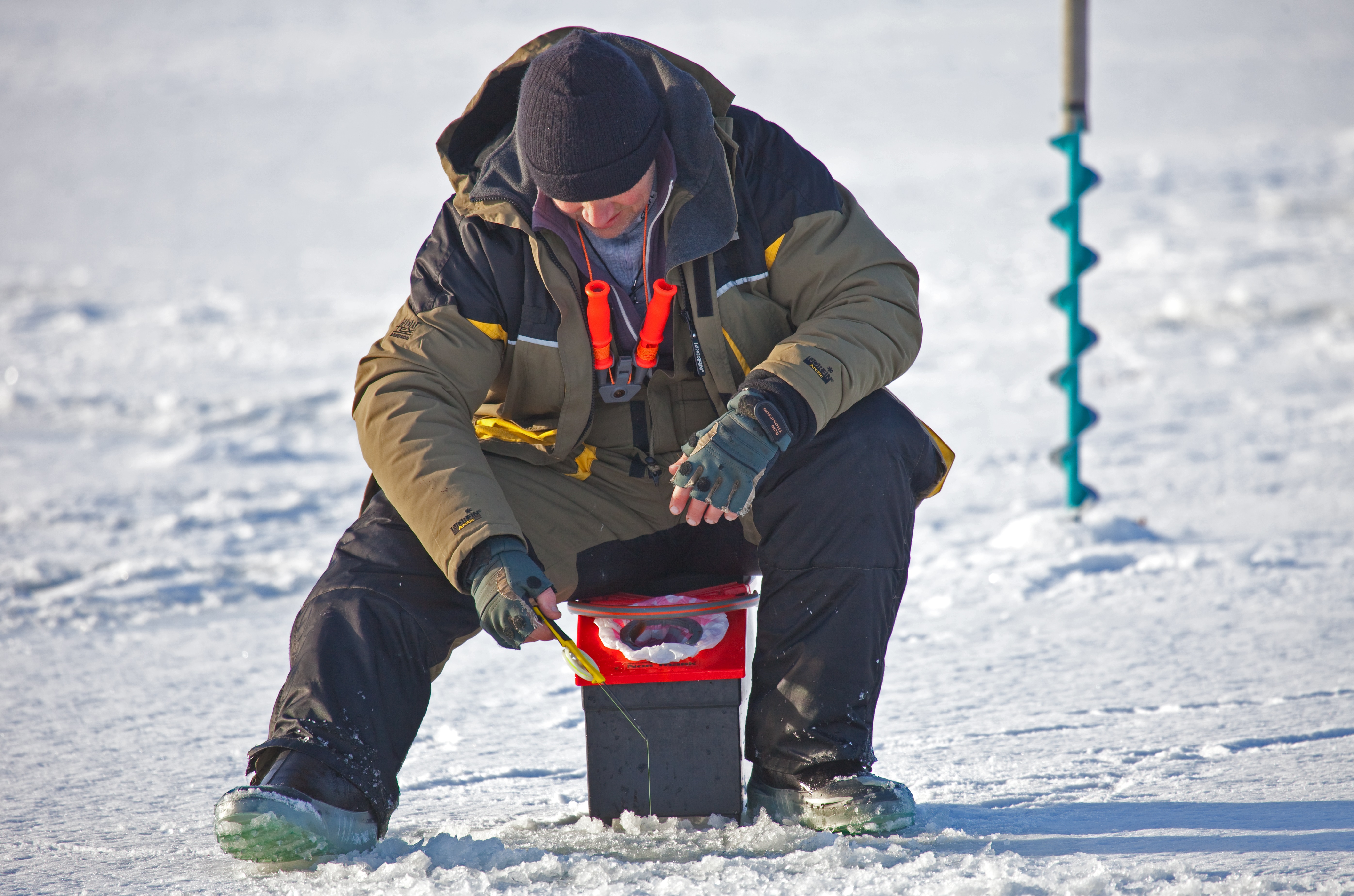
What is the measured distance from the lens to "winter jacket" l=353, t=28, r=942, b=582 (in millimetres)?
1802

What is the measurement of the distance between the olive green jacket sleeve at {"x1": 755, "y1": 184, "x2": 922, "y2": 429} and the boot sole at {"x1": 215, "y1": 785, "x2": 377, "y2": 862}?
0.94 meters

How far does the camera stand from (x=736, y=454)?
1662 millimetres

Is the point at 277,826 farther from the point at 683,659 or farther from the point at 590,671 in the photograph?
the point at 683,659

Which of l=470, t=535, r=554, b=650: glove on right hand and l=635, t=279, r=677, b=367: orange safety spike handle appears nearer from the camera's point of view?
l=470, t=535, r=554, b=650: glove on right hand

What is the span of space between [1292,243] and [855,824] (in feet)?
31.0

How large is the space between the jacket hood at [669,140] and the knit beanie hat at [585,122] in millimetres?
68

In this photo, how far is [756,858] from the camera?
5.41 feet

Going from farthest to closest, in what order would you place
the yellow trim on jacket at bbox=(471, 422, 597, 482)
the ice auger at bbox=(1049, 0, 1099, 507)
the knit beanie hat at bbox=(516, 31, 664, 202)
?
the ice auger at bbox=(1049, 0, 1099, 507) < the yellow trim on jacket at bbox=(471, 422, 597, 482) < the knit beanie hat at bbox=(516, 31, 664, 202)

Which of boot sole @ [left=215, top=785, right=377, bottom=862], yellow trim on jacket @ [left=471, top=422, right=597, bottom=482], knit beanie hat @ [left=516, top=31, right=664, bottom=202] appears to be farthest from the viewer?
yellow trim on jacket @ [left=471, top=422, right=597, bottom=482]

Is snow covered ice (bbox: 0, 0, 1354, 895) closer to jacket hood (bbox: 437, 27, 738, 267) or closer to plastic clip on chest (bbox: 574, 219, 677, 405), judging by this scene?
plastic clip on chest (bbox: 574, 219, 677, 405)

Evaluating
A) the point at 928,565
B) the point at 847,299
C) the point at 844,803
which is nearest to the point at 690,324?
the point at 847,299

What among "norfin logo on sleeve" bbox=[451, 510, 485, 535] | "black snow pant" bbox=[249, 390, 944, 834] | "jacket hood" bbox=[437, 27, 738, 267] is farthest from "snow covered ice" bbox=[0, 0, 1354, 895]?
"jacket hood" bbox=[437, 27, 738, 267]

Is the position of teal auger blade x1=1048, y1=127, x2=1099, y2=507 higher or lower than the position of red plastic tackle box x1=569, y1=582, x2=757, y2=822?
higher

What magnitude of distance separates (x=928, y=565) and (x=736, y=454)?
1867 millimetres
